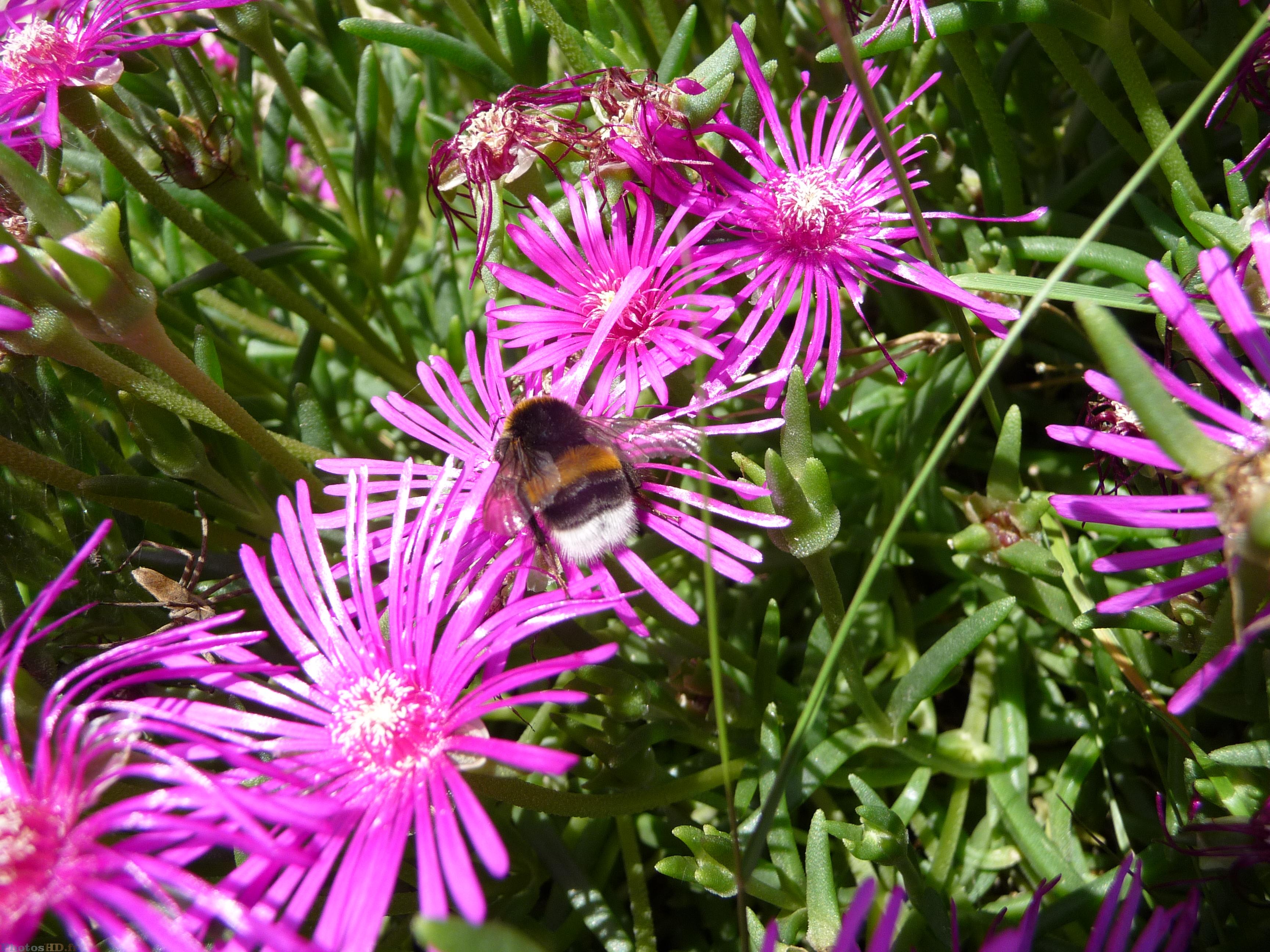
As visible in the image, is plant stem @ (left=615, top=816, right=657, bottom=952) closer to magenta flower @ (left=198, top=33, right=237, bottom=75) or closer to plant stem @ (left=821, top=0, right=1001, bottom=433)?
plant stem @ (left=821, top=0, right=1001, bottom=433)

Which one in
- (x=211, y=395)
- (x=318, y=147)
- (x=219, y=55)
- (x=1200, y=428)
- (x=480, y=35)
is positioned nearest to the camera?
(x=1200, y=428)

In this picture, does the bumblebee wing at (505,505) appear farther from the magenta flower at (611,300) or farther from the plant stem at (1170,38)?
the plant stem at (1170,38)

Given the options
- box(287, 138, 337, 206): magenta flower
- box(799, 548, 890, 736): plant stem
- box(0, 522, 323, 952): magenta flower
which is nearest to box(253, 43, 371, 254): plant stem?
box(287, 138, 337, 206): magenta flower

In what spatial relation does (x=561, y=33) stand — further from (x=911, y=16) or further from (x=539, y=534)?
(x=539, y=534)

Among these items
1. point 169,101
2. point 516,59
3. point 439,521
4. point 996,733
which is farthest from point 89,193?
point 996,733

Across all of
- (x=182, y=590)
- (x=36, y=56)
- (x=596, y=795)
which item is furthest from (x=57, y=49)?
(x=596, y=795)

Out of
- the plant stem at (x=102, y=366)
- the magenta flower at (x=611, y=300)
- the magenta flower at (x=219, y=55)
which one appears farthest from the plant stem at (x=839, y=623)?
the magenta flower at (x=219, y=55)

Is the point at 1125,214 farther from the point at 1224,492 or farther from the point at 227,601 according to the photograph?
the point at 227,601
